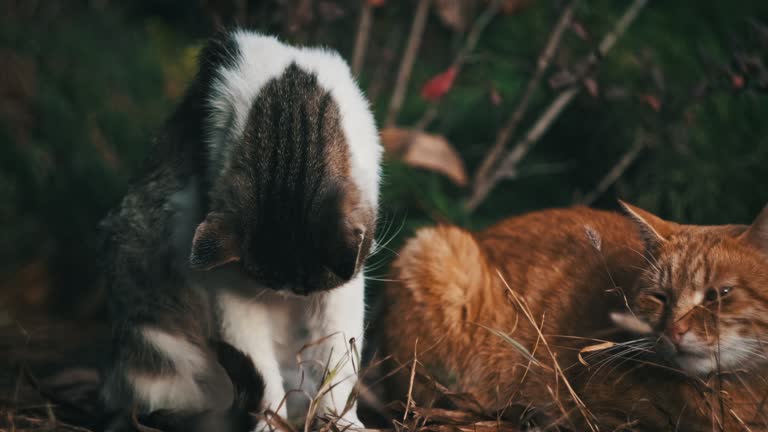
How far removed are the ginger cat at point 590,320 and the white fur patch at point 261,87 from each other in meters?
0.42

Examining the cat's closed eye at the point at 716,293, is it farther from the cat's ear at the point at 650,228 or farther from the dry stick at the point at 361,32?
the dry stick at the point at 361,32

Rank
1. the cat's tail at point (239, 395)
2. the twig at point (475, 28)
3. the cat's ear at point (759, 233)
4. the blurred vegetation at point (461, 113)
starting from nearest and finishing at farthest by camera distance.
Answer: the cat's ear at point (759, 233)
the cat's tail at point (239, 395)
the blurred vegetation at point (461, 113)
the twig at point (475, 28)

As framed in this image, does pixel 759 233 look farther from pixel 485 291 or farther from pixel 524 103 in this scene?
pixel 524 103

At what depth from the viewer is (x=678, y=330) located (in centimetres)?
165

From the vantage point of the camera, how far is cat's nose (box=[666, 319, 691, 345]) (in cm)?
165

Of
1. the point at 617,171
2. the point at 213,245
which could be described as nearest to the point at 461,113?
the point at 617,171

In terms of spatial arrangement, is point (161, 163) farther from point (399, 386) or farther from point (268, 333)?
point (399, 386)

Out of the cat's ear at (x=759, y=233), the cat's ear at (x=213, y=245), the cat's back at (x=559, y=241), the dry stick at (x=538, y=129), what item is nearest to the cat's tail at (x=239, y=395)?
the cat's ear at (x=213, y=245)

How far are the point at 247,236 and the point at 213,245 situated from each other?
0.09 meters

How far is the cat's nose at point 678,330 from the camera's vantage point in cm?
165

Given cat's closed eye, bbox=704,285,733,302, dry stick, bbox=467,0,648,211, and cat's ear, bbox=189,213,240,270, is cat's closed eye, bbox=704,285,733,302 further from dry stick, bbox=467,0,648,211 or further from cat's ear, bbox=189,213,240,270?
dry stick, bbox=467,0,648,211

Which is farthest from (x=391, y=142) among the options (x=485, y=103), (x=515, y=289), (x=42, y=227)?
(x=42, y=227)

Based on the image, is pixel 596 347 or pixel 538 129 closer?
pixel 596 347

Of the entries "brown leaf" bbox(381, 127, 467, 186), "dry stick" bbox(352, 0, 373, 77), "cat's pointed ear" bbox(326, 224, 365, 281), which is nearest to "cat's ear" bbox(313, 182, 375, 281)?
"cat's pointed ear" bbox(326, 224, 365, 281)
